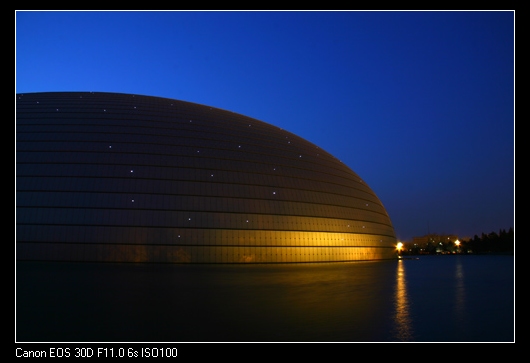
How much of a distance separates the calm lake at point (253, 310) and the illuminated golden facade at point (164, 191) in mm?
6327

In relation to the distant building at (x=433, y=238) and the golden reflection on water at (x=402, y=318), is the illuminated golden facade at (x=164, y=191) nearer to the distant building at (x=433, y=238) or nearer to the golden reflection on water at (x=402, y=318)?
the golden reflection on water at (x=402, y=318)

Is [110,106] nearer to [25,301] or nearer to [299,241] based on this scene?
[299,241]

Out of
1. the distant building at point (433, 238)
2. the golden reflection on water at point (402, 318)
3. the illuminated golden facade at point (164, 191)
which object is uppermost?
the illuminated golden facade at point (164, 191)

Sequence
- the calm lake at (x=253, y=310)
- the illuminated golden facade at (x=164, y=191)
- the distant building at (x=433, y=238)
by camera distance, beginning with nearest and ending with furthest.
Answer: the calm lake at (x=253, y=310), the illuminated golden facade at (x=164, y=191), the distant building at (x=433, y=238)

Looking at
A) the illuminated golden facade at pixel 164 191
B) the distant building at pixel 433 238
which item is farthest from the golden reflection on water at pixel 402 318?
the distant building at pixel 433 238

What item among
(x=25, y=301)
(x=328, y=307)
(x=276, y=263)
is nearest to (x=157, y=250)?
(x=276, y=263)

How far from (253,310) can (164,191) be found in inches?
601

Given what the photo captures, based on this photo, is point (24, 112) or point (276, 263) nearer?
point (276, 263)

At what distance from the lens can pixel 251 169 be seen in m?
26.8

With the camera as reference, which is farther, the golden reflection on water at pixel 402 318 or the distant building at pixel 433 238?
the distant building at pixel 433 238

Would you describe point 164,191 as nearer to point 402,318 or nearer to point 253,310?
point 253,310

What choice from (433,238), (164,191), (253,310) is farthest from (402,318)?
(433,238)

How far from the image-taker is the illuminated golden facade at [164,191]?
22156mm
